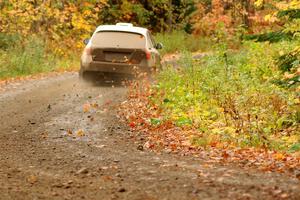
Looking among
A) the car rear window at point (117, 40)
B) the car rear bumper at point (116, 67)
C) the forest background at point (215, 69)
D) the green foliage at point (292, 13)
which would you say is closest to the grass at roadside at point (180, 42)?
the forest background at point (215, 69)

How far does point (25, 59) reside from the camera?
20797mm

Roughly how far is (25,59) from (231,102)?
11.7 meters

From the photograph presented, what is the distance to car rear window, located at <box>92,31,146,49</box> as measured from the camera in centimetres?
1575

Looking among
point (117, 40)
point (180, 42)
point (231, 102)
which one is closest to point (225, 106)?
point (231, 102)

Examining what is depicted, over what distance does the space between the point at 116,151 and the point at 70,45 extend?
20470 millimetres

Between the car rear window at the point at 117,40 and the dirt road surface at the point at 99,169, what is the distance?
404 cm

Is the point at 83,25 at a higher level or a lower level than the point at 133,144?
higher

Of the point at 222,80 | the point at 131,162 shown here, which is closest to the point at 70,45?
the point at 222,80

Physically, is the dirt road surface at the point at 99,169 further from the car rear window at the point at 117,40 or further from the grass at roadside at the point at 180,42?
the grass at roadside at the point at 180,42

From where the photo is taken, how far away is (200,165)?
7352 millimetres

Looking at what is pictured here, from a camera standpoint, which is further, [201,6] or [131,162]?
[201,6]

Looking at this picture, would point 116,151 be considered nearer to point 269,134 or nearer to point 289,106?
point 269,134

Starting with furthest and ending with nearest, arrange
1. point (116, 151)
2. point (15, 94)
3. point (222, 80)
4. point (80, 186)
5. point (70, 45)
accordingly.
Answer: point (70, 45)
point (15, 94)
point (222, 80)
point (116, 151)
point (80, 186)

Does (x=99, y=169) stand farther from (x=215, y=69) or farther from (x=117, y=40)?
(x=117, y=40)
